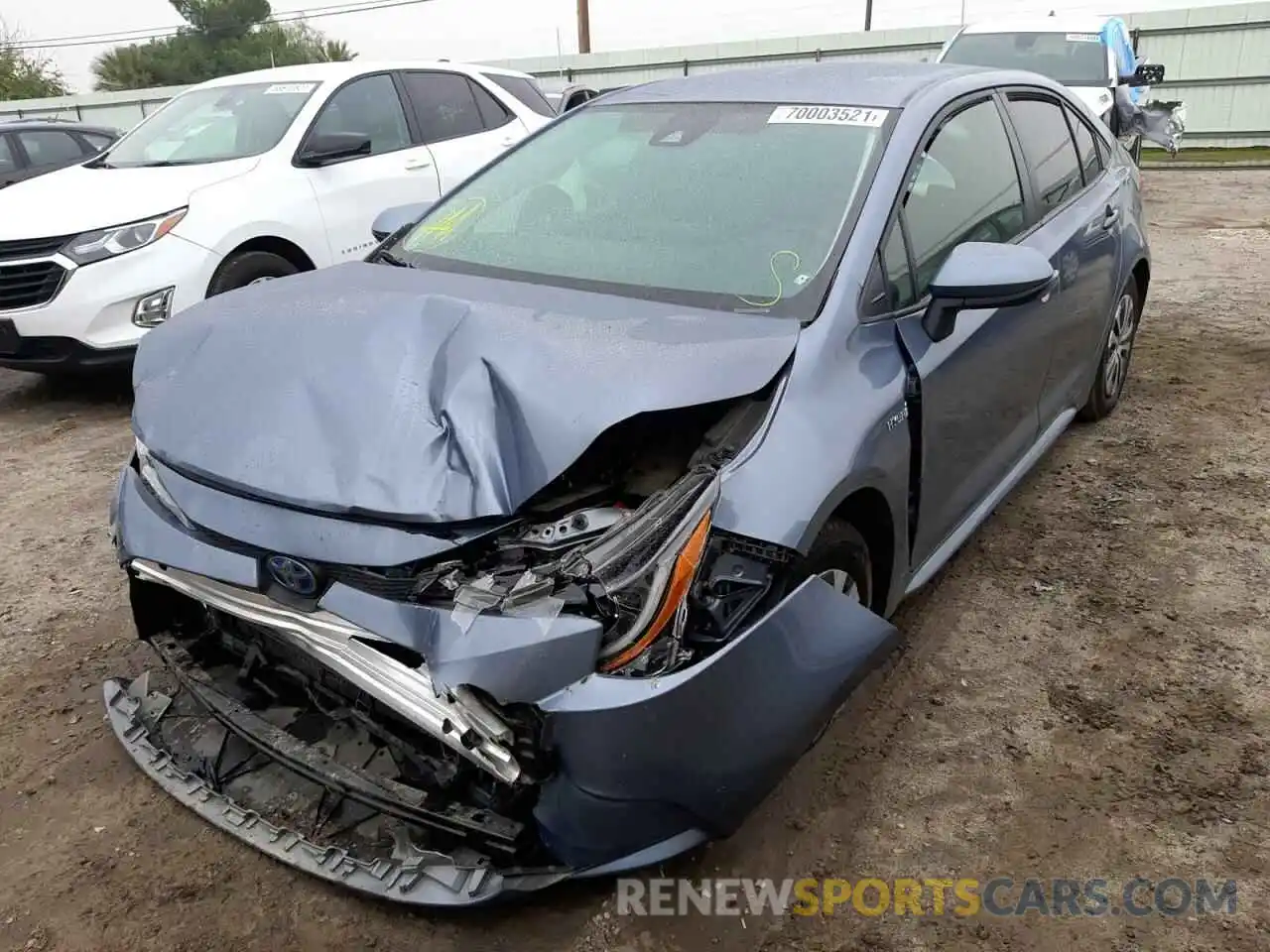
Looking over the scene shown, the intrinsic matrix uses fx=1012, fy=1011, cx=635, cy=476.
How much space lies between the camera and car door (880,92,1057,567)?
2.77 metres

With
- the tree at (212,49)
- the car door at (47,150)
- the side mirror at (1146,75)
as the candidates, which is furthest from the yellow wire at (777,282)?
the tree at (212,49)

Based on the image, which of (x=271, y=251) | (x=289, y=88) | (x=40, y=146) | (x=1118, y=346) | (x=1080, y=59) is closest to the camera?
(x=1118, y=346)

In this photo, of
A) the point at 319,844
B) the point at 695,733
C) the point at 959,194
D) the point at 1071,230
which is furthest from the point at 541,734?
the point at 1071,230

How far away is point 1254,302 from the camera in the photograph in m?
7.32

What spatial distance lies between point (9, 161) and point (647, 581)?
9.43 meters

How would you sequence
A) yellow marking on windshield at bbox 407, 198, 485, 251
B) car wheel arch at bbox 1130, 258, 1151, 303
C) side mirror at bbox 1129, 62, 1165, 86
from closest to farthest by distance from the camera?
yellow marking on windshield at bbox 407, 198, 485, 251
car wheel arch at bbox 1130, 258, 1151, 303
side mirror at bbox 1129, 62, 1165, 86

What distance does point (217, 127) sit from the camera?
20.1 ft

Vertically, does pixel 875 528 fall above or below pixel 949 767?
above

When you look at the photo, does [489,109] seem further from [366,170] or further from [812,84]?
[812,84]

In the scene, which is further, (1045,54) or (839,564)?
(1045,54)

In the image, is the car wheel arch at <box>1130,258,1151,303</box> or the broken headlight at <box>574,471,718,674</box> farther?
the car wheel arch at <box>1130,258,1151,303</box>

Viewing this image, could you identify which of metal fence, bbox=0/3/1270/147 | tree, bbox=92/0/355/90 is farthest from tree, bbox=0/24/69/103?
metal fence, bbox=0/3/1270/147

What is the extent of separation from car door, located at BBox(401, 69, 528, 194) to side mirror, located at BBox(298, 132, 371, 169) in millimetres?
786

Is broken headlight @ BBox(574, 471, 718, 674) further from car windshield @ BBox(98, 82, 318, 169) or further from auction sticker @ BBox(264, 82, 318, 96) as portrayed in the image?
auction sticker @ BBox(264, 82, 318, 96)
